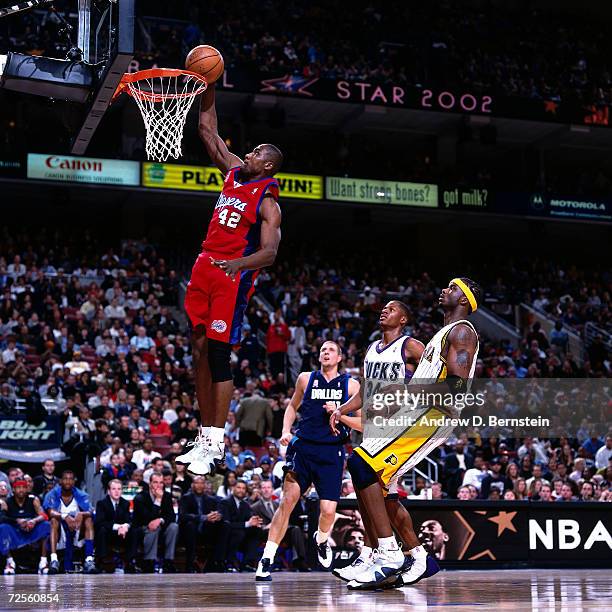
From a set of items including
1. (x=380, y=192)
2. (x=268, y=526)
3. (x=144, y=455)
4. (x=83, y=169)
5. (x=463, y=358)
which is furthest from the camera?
(x=380, y=192)

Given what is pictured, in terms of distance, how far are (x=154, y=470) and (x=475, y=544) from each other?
4.29m

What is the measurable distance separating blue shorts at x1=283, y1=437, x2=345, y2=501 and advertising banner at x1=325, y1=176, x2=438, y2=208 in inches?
719

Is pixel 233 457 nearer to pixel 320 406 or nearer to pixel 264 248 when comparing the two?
pixel 320 406

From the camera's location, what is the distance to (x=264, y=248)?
6.81m

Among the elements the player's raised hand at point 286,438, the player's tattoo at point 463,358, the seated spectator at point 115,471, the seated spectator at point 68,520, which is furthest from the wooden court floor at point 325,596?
the seated spectator at point 115,471

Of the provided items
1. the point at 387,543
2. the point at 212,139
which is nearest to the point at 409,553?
the point at 387,543

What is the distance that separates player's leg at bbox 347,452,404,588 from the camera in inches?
280

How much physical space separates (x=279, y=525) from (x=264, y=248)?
3176 millimetres

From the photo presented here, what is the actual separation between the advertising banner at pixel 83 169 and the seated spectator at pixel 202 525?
1377 cm

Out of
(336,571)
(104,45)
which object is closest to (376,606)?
(336,571)

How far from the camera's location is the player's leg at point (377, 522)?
23.4 feet

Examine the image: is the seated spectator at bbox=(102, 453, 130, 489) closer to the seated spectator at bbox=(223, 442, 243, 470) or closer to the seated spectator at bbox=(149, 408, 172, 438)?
the seated spectator at bbox=(223, 442, 243, 470)

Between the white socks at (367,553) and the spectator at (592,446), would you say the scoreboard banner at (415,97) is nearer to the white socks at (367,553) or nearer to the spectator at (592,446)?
the spectator at (592,446)

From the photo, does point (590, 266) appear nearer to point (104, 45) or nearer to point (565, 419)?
point (565, 419)
